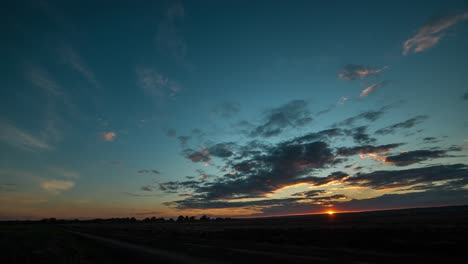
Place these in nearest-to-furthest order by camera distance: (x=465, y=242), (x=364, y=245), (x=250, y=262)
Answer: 1. (x=250, y=262)
2. (x=465, y=242)
3. (x=364, y=245)

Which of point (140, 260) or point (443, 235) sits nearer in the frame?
point (140, 260)

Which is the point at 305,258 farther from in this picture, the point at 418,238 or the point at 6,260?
the point at 6,260

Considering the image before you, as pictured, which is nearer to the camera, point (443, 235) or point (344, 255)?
point (344, 255)

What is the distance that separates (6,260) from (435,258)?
1343 inches

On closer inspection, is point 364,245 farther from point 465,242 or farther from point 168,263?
point 168,263

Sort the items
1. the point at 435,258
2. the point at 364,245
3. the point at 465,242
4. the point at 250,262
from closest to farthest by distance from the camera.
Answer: the point at 435,258
the point at 250,262
the point at 465,242
the point at 364,245

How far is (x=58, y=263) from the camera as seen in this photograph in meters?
22.9

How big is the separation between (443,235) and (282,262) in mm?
19352

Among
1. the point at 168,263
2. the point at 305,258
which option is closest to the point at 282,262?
the point at 305,258

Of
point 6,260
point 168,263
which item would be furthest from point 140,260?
point 6,260

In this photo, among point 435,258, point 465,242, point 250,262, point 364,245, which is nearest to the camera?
point 435,258

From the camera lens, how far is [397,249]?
22938 millimetres

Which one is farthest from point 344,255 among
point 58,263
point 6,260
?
point 6,260

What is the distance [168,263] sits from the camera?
21.1m
